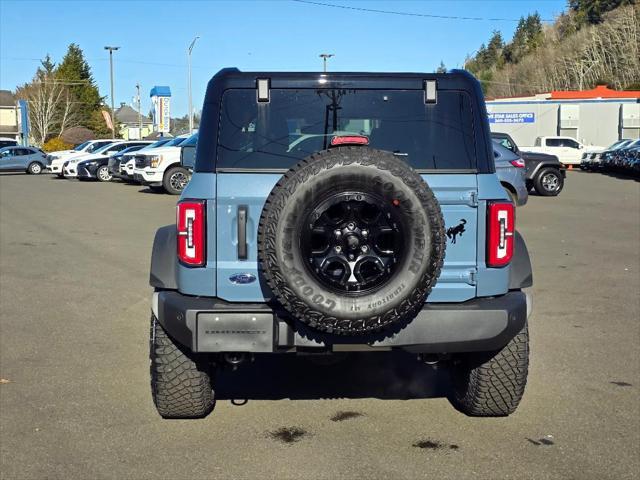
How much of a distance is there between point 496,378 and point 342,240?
4.52ft

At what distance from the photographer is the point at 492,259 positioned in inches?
167

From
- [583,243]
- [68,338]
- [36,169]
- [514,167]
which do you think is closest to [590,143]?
[36,169]

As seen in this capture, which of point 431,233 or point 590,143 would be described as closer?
point 431,233

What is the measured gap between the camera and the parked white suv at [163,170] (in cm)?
2075

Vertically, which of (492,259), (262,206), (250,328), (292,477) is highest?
(262,206)

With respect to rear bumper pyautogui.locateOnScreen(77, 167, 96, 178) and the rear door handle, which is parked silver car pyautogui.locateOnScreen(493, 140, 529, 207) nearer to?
the rear door handle

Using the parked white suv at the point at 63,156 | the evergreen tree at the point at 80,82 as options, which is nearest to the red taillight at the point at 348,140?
the parked white suv at the point at 63,156

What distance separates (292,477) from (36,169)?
37.1m

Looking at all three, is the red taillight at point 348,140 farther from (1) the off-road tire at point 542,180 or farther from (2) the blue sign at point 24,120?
(2) the blue sign at point 24,120

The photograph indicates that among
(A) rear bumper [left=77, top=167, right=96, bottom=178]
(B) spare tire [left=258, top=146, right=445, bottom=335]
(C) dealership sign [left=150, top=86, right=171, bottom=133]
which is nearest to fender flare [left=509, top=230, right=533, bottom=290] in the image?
(B) spare tire [left=258, top=146, right=445, bottom=335]

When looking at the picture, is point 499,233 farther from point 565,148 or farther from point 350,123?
point 565,148

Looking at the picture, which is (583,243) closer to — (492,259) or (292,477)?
(492,259)

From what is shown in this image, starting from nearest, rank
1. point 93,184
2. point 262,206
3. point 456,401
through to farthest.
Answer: point 262,206 < point 456,401 < point 93,184

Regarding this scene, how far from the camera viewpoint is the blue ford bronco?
3.76m
